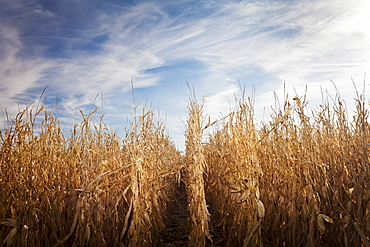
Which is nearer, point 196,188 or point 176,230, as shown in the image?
point 196,188

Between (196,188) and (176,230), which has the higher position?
(196,188)

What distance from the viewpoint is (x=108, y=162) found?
11.3 feet

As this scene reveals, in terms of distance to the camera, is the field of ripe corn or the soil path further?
the soil path

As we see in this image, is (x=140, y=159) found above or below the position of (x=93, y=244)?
above

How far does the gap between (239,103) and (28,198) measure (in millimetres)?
2449

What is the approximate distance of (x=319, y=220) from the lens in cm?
252

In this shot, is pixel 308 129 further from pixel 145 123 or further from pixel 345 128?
pixel 145 123

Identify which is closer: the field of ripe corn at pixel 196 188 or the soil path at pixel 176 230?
the field of ripe corn at pixel 196 188

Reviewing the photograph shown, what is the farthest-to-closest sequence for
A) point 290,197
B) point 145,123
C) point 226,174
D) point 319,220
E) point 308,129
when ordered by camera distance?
point 226,174 → point 145,123 → point 308,129 → point 290,197 → point 319,220

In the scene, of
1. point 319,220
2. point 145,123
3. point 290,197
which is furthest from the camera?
point 145,123

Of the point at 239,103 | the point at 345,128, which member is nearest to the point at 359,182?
the point at 345,128

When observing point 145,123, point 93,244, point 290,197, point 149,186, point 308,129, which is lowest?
point 93,244

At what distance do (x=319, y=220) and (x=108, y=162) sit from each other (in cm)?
241

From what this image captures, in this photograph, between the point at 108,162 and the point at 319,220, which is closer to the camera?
the point at 319,220
